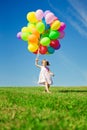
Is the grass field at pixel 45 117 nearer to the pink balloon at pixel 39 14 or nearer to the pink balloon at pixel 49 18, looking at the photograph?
the pink balloon at pixel 49 18

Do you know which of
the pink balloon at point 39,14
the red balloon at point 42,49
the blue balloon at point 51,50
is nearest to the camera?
the pink balloon at point 39,14

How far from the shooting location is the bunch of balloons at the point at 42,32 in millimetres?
18438

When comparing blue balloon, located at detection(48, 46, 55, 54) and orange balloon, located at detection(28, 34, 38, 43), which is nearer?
orange balloon, located at detection(28, 34, 38, 43)

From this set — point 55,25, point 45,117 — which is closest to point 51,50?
point 55,25

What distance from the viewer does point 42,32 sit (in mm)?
18641

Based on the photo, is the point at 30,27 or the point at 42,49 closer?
the point at 30,27

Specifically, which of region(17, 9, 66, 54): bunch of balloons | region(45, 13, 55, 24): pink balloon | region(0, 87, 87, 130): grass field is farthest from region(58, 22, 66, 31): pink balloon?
region(0, 87, 87, 130): grass field

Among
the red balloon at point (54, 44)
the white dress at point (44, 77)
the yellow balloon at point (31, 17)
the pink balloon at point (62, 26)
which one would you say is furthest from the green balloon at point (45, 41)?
the white dress at point (44, 77)

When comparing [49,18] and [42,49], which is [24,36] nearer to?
[42,49]

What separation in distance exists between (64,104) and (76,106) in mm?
395

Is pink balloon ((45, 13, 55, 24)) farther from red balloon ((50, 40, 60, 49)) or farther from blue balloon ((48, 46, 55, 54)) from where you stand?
blue balloon ((48, 46, 55, 54))

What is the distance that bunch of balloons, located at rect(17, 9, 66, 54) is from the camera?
1844cm

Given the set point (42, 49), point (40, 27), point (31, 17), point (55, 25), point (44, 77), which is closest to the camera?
point (40, 27)

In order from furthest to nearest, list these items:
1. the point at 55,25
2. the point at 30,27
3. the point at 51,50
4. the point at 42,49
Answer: the point at 51,50, the point at 42,49, the point at 30,27, the point at 55,25
